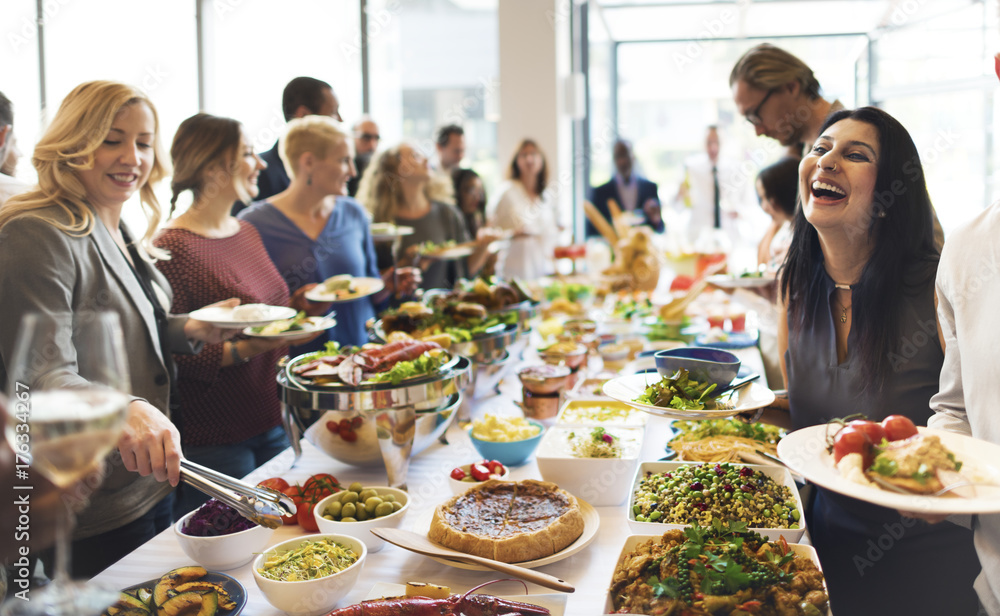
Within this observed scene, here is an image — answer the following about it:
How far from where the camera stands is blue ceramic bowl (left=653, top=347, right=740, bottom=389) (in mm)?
1541

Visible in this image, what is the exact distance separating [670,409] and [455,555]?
1.62 feet

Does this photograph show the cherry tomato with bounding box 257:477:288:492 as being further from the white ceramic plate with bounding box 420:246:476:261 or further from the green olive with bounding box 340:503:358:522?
the white ceramic plate with bounding box 420:246:476:261

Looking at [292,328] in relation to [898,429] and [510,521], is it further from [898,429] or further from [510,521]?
[898,429]

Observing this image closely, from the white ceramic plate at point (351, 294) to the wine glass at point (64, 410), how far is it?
6.32 ft

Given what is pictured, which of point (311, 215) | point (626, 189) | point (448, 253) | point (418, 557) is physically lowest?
point (418, 557)

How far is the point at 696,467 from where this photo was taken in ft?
5.65

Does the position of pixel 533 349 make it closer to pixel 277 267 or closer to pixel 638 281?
pixel 277 267

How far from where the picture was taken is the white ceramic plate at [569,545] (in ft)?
4.61

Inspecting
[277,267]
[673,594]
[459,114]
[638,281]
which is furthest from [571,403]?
[459,114]

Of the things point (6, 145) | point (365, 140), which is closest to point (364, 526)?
point (6, 145)

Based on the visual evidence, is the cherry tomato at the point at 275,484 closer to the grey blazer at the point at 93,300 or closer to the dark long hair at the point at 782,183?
the grey blazer at the point at 93,300

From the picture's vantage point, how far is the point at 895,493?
3.36ft

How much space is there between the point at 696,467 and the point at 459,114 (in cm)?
733

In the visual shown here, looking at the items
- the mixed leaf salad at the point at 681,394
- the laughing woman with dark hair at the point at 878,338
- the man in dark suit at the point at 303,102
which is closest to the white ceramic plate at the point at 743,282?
the laughing woman with dark hair at the point at 878,338
